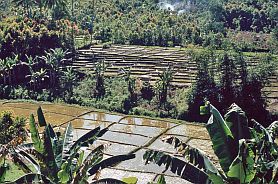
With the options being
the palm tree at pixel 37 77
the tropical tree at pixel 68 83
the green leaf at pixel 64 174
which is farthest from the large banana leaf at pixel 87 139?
the palm tree at pixel 37 77

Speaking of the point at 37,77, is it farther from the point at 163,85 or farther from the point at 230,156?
the point at 230,156

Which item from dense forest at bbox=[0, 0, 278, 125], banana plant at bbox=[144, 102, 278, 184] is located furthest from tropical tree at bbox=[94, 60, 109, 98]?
banana plant at bbox=[144, 102, 278, 184]

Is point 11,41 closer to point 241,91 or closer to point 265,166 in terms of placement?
point 241,91

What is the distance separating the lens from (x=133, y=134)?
20312mm

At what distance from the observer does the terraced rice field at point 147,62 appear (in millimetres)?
27202

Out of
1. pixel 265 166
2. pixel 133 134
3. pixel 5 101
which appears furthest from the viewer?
pixel 5 101

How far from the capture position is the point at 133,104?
24.8m

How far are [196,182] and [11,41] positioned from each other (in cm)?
2574

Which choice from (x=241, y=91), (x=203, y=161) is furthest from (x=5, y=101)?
(x=203, y=161)

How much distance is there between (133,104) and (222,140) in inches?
701

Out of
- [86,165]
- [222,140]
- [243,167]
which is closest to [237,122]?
[222,140]

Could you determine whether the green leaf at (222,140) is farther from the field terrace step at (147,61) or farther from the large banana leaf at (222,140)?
the field terrace step at (147,61)

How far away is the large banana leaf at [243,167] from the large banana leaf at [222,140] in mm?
413

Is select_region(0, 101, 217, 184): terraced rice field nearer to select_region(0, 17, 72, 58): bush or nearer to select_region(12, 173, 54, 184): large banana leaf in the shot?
select_region(0, 17, 72, 58): bush
